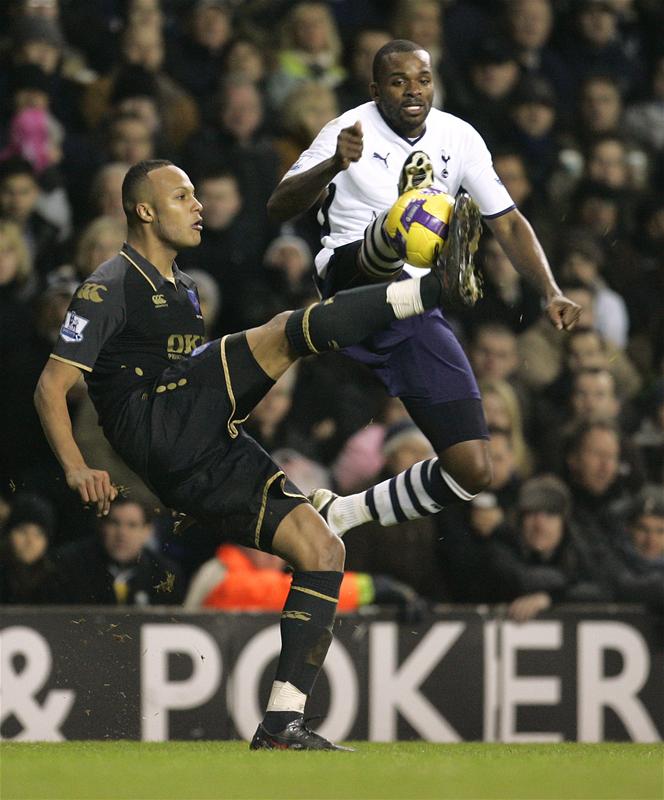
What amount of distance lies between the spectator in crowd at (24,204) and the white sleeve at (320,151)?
3201 mm

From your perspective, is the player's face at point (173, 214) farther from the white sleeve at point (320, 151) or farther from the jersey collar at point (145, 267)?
the white sleeve at point (320, 151)

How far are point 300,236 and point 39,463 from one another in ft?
7.41

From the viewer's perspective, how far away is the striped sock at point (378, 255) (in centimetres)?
666

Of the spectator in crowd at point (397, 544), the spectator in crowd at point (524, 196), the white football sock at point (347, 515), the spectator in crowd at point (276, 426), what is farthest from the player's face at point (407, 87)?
the spectator in crowd at point (524, 196)

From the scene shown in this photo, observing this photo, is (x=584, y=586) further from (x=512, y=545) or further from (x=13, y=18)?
(x=13, y=18)

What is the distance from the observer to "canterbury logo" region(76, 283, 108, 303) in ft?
20.9

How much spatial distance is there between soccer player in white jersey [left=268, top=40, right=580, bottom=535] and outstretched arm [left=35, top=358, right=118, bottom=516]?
1.12 meters

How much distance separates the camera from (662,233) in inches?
452

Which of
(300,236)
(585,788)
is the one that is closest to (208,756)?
(585,788)

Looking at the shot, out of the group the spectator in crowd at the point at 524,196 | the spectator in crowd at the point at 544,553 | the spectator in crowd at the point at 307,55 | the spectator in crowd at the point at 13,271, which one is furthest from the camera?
the spectator in crowd at the point at 307,55

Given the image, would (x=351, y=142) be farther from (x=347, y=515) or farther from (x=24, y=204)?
(x=24, y=204)

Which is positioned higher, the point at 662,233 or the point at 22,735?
the point at 662,233

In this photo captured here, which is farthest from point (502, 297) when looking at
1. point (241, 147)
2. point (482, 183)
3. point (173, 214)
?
point (173, 214)

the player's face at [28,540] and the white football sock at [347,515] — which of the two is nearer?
the white football sock at [347,515]
